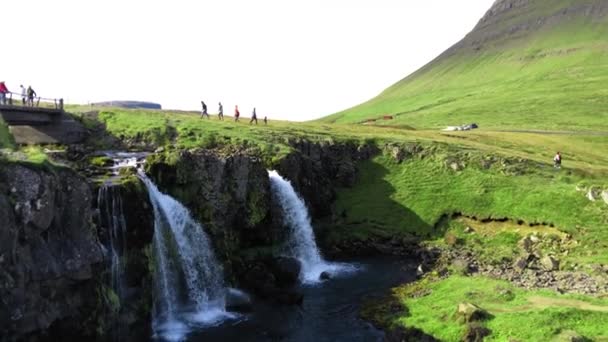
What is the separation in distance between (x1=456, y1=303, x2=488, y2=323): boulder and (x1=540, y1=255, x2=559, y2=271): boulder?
16.9 metres

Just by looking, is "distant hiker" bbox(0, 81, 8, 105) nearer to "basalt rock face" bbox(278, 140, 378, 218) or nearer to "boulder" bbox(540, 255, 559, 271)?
"basalt rock face" bbox(278, 140, 378, 218)

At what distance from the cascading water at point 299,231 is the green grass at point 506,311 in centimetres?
1363

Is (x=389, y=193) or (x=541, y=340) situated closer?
(x=541, y=340)

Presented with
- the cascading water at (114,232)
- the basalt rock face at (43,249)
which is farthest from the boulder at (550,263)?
the basalt rock face at (43,249)

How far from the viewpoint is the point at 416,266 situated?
6097 centimetres

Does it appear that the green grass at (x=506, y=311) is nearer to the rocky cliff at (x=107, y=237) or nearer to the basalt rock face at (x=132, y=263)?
the rocky cliff at (x=107, y=237)

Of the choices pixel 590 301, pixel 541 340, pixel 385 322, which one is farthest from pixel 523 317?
pixel 385 322

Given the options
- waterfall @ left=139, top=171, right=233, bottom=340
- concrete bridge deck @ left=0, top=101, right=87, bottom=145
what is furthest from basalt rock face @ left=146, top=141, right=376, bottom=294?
concrete bridge deck @ left=0, top=101, right=87, bottom=145

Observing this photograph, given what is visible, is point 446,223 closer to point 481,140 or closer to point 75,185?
point 481,140

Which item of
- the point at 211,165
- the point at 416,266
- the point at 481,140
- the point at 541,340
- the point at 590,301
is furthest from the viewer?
the point at 481,140

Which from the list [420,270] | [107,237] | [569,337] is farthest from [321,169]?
[569,337]

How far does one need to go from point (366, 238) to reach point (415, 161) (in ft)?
64.4

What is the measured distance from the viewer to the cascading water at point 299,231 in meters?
62.9

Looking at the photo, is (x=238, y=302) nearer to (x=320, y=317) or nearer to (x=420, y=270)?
(x=320, y=317)
